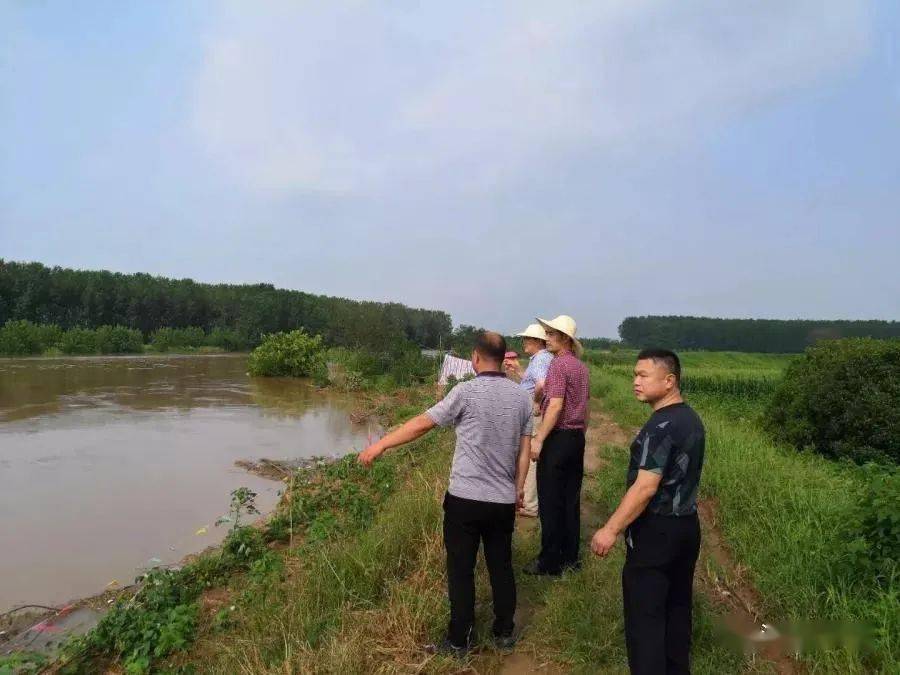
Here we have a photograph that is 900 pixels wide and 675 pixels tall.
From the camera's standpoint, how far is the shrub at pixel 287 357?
93.8 feet

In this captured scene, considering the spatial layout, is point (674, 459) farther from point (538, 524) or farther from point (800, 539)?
point (538, 524)

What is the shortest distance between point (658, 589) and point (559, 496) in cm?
161

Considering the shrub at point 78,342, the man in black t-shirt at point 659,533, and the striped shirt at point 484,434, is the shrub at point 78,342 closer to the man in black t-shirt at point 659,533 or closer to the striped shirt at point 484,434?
the striped shirt at point 484,434

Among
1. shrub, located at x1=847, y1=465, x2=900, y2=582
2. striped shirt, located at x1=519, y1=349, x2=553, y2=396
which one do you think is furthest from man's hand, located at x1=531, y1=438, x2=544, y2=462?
shrub, located at x1=847, y1=465, x2=900, y2=582

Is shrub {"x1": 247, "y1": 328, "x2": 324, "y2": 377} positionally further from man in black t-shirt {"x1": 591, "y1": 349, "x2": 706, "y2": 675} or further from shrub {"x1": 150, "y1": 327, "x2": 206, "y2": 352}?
man in black t-shirt {"x1": 591, "y1": 349, "x2": 706, "y2": 675}

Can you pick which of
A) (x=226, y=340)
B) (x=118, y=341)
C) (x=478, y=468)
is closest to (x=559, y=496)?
(x=478, y=468)

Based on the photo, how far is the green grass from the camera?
9.80ft

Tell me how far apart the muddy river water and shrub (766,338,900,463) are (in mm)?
7919

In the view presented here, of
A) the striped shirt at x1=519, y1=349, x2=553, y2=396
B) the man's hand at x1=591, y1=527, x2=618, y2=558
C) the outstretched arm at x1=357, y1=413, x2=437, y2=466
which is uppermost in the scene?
the striped shirt at x1=519, y1=349, x2=553, y2=396

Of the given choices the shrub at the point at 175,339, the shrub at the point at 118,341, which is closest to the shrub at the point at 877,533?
the shrub at the point at 118,341

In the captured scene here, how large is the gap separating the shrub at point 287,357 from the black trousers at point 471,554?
2591 centimetres

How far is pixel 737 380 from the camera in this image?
2569 centimetres

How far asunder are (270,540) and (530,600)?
3367 millimetres

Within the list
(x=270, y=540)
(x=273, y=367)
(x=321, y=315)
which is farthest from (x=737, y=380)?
(x=321, y=315)
